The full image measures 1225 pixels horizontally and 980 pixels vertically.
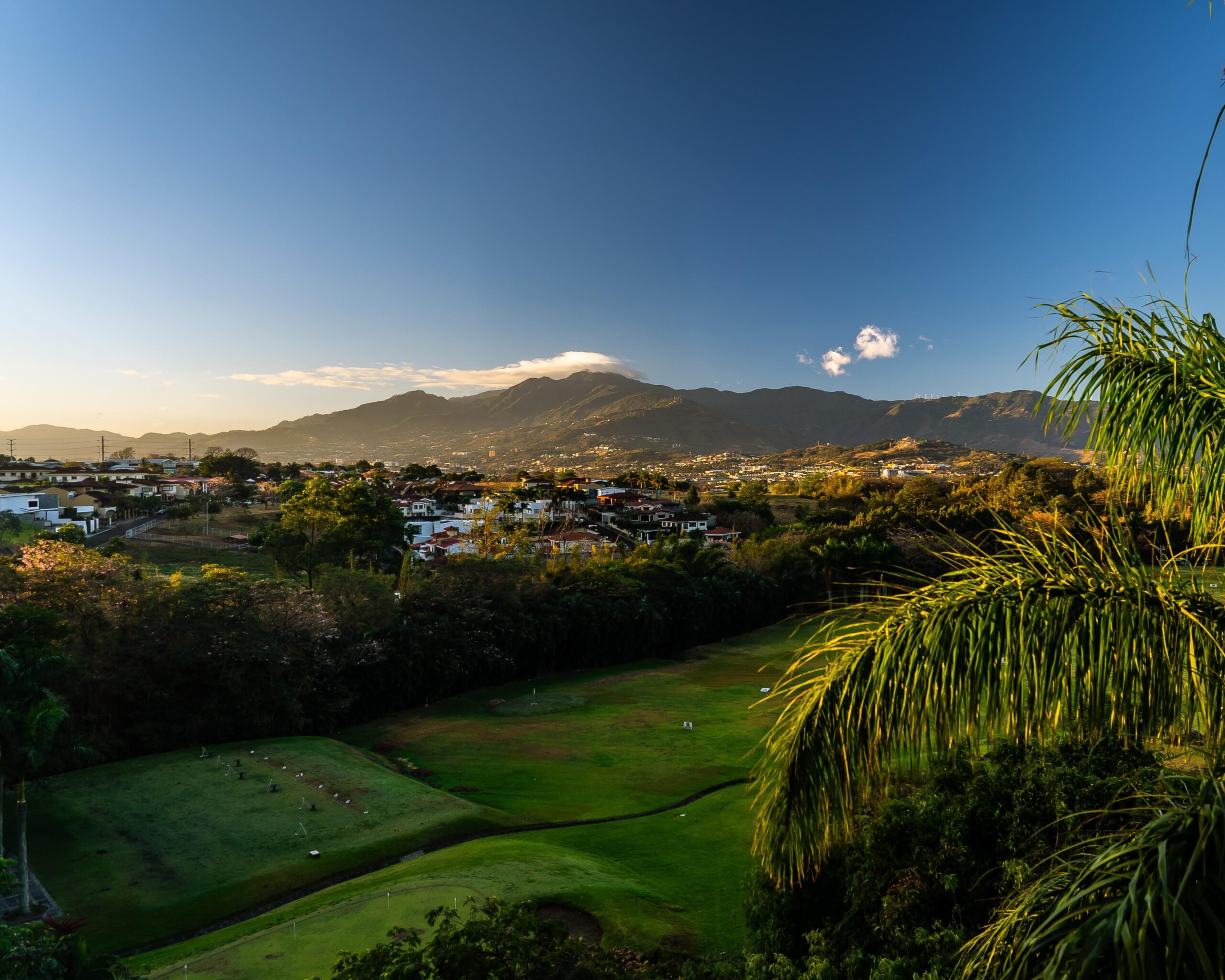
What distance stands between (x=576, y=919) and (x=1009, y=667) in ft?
33.8

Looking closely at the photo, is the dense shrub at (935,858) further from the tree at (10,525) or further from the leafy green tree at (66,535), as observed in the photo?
the tree at (10,525)

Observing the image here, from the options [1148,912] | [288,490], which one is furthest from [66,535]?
[1148,912]

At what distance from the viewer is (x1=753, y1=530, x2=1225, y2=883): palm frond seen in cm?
248

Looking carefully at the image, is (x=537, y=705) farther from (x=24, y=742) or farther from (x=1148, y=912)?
(x=1148, y=912)

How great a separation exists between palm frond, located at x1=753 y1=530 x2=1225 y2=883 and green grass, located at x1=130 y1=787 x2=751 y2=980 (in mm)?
8931

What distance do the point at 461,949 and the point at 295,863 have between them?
1053 cm

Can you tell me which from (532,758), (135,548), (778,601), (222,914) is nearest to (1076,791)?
(222,914)

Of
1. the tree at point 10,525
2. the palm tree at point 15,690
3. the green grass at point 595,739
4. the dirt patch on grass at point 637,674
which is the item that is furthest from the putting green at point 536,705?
the tree at point 10,525

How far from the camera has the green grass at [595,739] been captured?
60.3 feet

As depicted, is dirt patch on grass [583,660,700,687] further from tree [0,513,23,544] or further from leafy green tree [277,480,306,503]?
leafy green tree [277,480,306,503]

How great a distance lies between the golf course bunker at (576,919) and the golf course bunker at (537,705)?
15.3 m

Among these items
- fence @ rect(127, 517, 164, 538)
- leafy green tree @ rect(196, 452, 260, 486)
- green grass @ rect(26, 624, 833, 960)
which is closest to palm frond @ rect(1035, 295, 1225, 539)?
green grass @ rect(26, 624, 833, 960)

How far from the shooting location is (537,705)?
27469 mm

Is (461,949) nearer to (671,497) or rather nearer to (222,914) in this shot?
(222,914)
